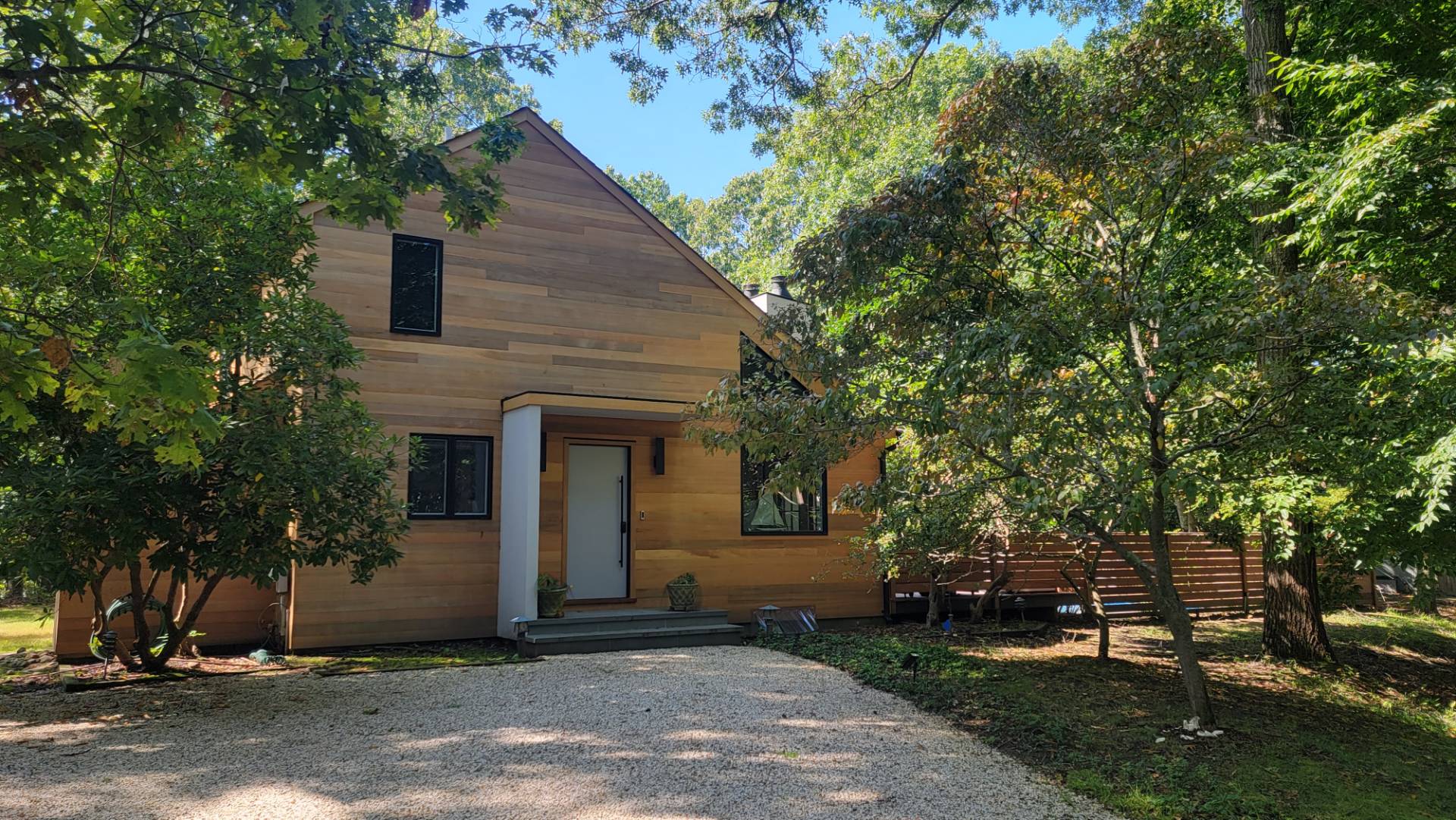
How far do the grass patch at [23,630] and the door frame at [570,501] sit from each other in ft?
16.2

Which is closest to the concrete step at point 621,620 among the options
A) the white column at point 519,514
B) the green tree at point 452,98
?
the white column at point 519,514

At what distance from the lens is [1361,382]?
6.04 metres

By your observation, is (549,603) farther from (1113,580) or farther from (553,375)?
(1113,580)

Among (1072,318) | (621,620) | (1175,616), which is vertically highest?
(1072,318)

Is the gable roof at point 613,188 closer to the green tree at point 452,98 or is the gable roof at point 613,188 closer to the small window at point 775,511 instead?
the small window at point 775,511

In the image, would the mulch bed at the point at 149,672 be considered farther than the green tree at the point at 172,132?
Yes

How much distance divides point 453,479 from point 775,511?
4.18 m

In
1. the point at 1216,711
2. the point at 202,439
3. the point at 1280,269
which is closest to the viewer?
the point at 202,439

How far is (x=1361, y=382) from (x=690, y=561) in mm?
7223

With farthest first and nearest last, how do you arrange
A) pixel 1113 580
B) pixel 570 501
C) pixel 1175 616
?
pixel 1113 580, pixel 570 501, pixel 1175 616

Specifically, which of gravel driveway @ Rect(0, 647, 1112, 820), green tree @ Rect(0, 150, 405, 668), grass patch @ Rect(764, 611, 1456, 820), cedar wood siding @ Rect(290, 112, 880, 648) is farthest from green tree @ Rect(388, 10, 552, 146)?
grass patch @ Rect(764, 611, 1456, 820)

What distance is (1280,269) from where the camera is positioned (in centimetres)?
918

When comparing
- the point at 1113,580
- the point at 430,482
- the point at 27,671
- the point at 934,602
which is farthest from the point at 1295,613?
the point at 27,671

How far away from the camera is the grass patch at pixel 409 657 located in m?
8.42
